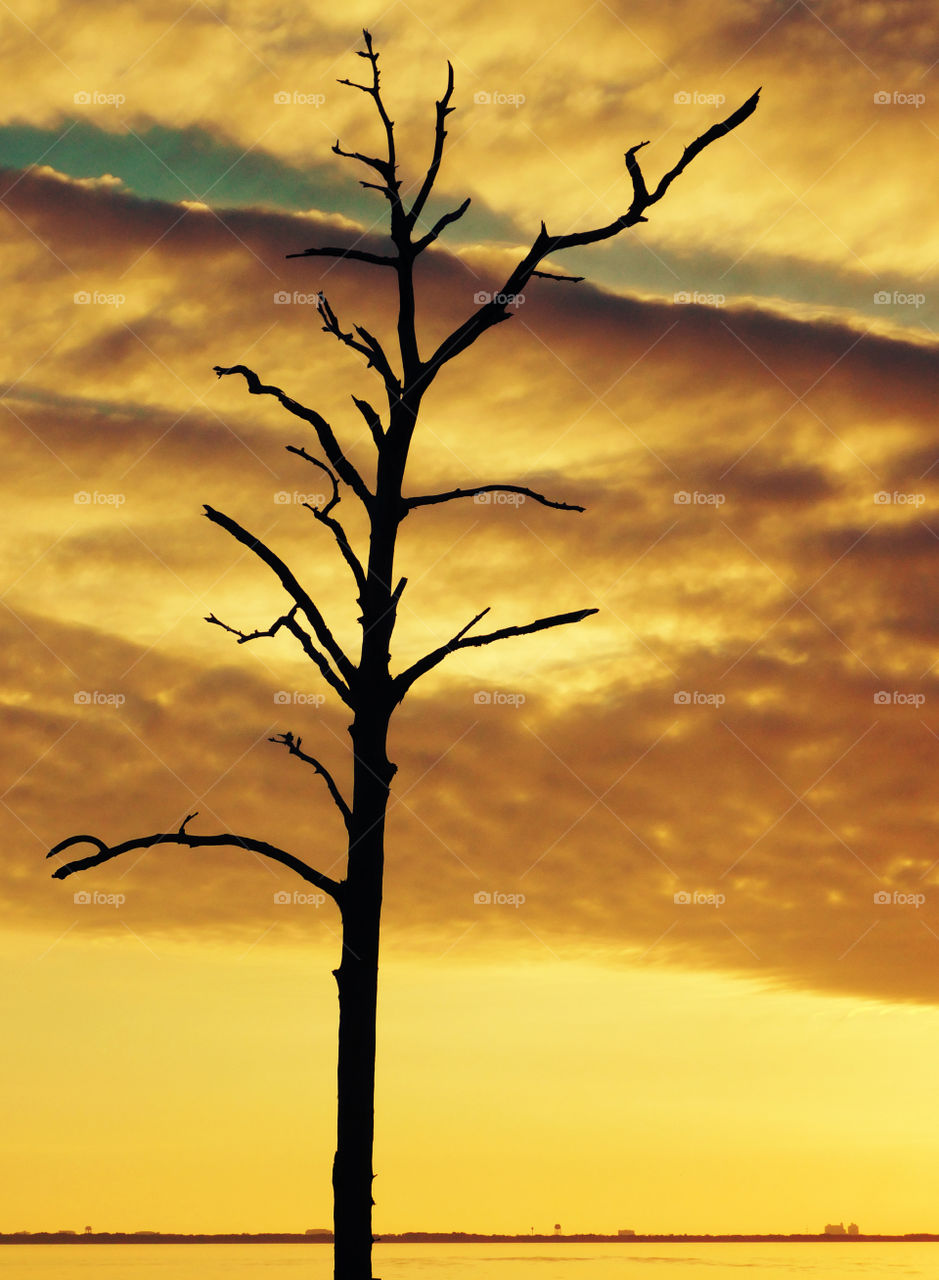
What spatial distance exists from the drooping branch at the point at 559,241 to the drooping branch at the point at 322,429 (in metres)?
0.65

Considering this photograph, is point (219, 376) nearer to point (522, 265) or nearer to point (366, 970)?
point (522, 265)

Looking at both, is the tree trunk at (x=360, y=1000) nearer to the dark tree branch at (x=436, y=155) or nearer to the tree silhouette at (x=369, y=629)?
the tree silhouette at (x=369, y=629)

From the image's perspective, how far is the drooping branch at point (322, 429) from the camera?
7.83 metres

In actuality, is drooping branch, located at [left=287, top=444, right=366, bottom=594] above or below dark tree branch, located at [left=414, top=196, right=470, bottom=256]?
below

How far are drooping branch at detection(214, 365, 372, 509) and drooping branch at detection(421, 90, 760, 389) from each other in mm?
647

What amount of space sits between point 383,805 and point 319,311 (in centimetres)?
296

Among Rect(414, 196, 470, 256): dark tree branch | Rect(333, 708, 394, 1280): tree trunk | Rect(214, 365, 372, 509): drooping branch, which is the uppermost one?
Rect(414, 196, 470, 256): dark tree branch

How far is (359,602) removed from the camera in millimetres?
7820

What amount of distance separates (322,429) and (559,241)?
67.8 inches

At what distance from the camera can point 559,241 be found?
7629 millimetres

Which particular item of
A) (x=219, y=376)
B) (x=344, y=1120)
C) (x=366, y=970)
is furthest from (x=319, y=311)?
(x=344, y=1120)

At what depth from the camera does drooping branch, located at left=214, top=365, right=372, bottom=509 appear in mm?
7828

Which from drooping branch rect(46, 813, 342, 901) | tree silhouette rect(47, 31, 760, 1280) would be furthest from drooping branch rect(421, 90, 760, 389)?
drooping branch rect(46, 813, 342, 901)

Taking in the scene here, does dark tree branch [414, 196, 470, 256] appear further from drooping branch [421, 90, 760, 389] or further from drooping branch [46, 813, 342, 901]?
drooping branch [46, 813, 342, 901]
